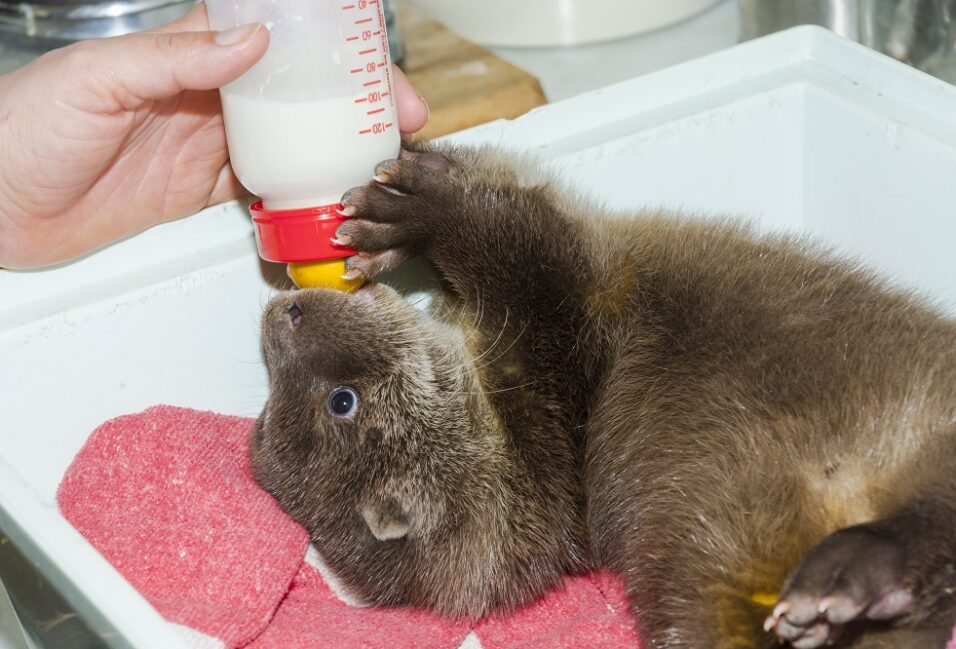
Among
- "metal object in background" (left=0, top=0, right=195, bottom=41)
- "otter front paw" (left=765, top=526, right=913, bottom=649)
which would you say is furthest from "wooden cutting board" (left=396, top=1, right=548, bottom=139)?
"otter front paw" (left=765, top=526, right=913, bottom=649)

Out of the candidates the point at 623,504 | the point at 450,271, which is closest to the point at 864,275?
the point at 623,504

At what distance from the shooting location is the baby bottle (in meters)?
1.47

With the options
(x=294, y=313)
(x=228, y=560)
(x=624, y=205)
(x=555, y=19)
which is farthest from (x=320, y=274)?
(x=555, y=19)

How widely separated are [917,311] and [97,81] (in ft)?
3.66

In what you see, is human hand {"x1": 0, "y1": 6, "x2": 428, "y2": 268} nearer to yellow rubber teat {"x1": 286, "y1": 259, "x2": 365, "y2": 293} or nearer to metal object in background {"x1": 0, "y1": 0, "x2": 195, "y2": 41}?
yellow rubber teat {"x1": 286, "y1": 259, "x2": 365, "y2": 293}

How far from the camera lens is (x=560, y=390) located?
5.53 feet

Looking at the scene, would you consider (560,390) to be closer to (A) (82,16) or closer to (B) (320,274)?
(B) (320,274)

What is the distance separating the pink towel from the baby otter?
51 millimetres

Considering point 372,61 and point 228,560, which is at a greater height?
point 372,61

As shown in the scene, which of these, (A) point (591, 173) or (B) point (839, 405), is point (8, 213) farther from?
(B) point (839, 405)

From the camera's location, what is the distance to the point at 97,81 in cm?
164

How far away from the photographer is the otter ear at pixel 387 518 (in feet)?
5.29

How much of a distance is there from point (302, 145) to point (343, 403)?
372 mm

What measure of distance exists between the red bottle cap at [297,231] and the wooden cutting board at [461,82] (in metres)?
0.79
